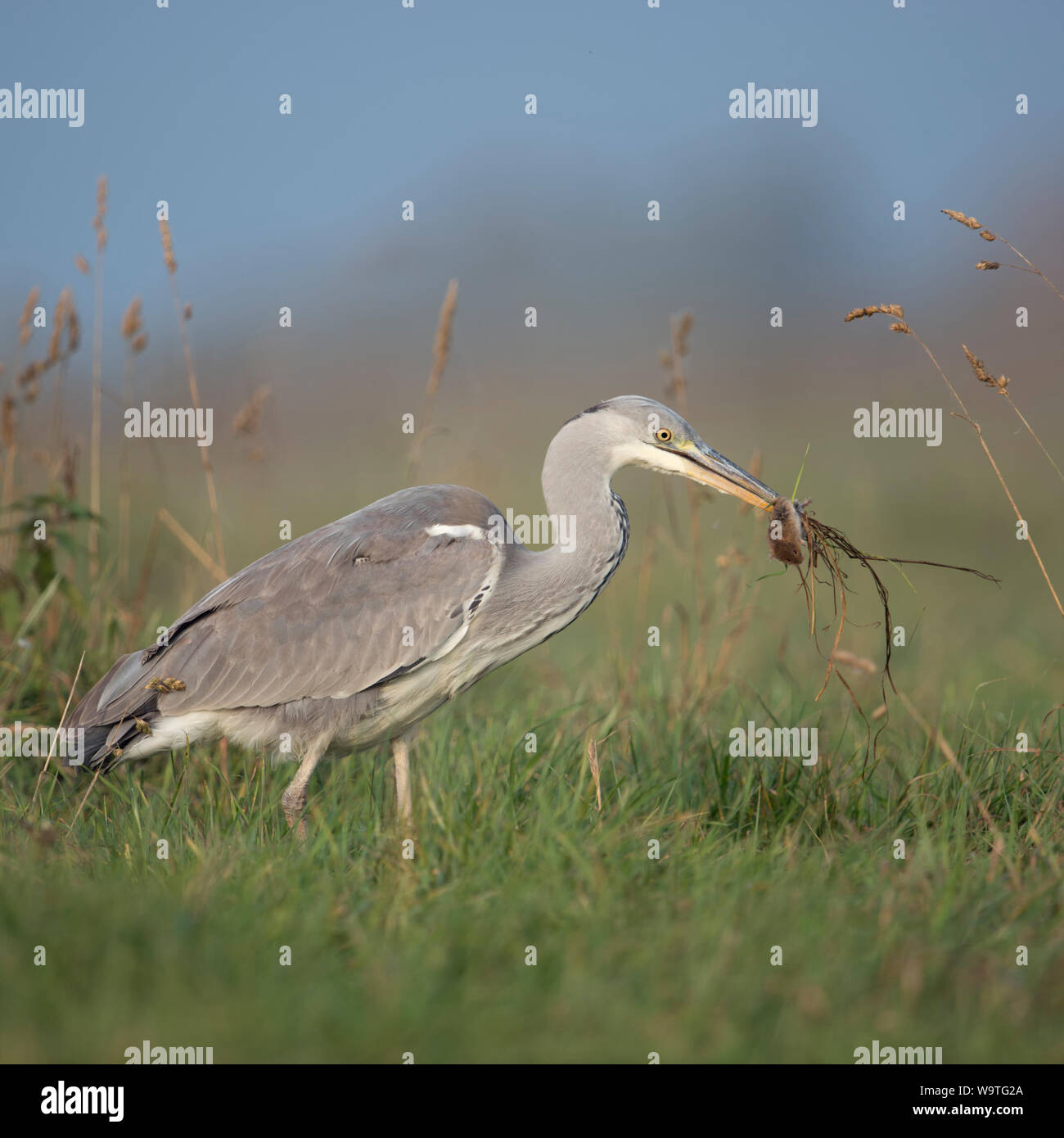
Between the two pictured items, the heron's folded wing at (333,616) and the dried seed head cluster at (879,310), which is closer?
the dried seed head cluster at (879,310)

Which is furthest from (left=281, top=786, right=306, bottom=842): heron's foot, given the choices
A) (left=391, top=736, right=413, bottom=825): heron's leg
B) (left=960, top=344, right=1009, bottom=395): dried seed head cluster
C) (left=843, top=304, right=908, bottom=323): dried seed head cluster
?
(left=960, top=344, right=1009, bottom=395): dried seed head cluster

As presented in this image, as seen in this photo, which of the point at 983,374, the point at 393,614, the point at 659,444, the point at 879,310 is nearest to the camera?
the point at 983,374

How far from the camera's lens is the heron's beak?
5.34 m

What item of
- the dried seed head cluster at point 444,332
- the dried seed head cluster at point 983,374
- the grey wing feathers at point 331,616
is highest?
the dried seed head cluster at point 444,332

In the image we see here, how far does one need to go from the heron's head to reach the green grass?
1.25m

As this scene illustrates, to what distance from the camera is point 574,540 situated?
537cm

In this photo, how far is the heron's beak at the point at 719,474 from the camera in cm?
534

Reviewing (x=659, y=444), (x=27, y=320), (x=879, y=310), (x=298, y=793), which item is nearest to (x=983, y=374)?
(x=879, y=310)

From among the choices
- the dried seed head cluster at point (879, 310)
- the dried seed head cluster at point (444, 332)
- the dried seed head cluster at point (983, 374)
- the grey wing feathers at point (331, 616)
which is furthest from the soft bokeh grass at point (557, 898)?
the dried seed head cluster at point (444, 332)

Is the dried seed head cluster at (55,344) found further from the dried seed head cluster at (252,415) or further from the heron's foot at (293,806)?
the heron's foot at (293,806)

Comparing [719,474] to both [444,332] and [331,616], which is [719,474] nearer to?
[331,616]

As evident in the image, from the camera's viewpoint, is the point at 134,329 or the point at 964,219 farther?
the point at 134,329

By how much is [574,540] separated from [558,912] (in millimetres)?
2012
